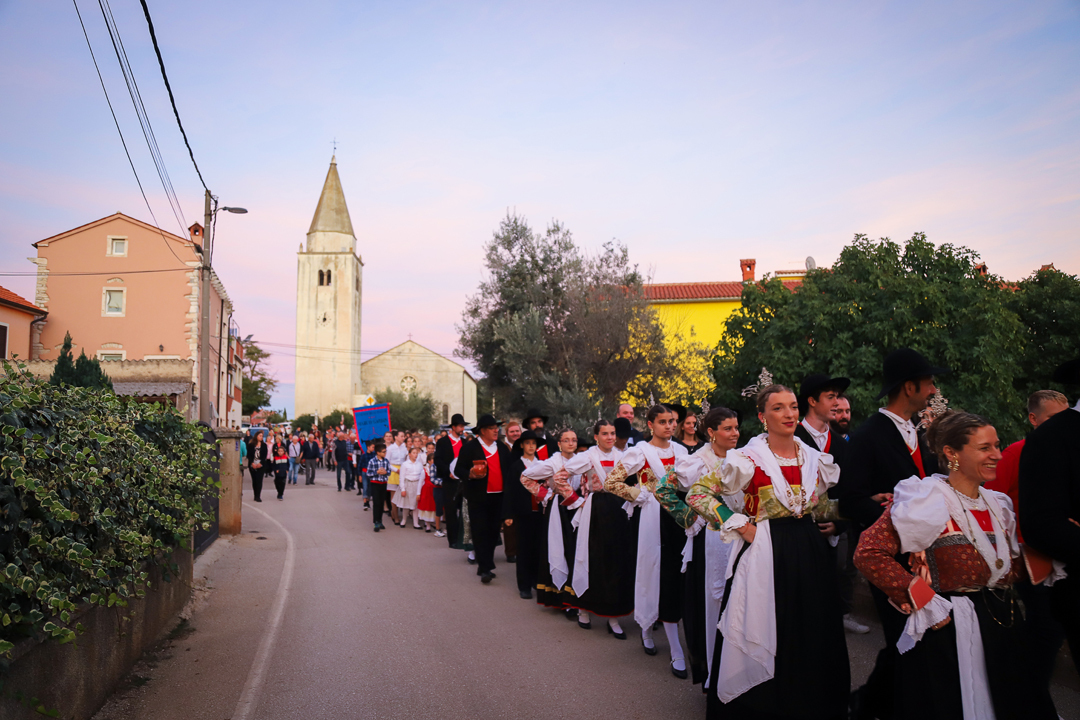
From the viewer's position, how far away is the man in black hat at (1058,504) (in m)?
3.39

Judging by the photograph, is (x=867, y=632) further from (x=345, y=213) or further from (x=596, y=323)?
(x=345, y=213)

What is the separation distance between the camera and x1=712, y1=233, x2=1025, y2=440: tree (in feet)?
70.8

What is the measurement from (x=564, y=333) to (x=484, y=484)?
18.6m

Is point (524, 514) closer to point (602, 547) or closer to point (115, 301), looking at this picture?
point (602, 547)

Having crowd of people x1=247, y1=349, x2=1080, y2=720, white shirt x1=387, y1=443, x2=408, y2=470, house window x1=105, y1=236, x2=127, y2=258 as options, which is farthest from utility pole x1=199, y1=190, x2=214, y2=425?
house window x1=105, y1=236, x2=127, y2=258

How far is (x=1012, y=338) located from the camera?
2225 centimetres

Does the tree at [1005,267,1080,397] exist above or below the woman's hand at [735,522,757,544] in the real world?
above

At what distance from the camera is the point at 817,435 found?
19.4ft

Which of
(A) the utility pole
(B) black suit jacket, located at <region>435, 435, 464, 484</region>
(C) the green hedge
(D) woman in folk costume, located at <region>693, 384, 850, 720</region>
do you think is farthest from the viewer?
(A) the utility pole

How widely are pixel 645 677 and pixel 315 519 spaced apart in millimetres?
13007

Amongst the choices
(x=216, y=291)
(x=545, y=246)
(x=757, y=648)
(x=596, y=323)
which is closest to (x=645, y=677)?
(x=757, y=648)

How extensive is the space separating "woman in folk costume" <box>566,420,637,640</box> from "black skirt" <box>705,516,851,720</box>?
9.52 feet

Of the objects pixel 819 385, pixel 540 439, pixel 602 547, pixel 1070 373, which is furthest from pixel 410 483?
pixel 1070 373

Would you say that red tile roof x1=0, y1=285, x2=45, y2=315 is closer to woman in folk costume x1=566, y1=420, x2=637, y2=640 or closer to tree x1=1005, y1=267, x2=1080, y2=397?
woman in folk costume x1=566, y1=420, x2=637, y2=640
